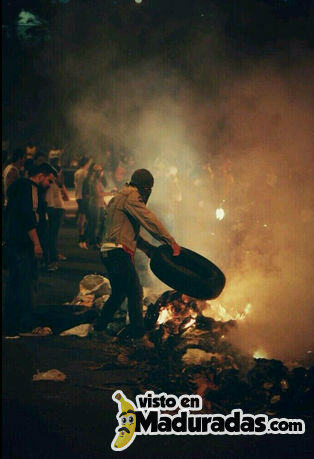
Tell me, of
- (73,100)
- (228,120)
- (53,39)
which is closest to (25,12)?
(53,39)

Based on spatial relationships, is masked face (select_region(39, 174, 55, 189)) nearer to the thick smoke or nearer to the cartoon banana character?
the thick smoke

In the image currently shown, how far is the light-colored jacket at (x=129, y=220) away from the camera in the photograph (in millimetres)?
8500

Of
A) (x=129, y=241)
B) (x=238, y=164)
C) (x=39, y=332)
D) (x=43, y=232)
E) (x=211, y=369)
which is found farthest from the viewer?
(x=238, y=164)

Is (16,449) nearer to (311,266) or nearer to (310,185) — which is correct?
(311,266)

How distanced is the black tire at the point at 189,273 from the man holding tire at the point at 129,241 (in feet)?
0.43

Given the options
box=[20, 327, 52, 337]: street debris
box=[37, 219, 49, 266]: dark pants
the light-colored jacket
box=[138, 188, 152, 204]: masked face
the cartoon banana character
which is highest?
box=[37, 219, 49, 266]: dark pants

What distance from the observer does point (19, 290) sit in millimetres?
9133

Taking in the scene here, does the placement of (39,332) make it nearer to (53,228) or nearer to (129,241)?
(129,241)

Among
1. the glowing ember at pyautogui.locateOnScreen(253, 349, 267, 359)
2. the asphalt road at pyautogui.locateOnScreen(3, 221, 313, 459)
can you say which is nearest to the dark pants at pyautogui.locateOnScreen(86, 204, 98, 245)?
the asphalt road at pyautogui.locateOnScreen(3, 221, 313, 459)

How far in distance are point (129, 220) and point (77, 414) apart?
8.91 ft

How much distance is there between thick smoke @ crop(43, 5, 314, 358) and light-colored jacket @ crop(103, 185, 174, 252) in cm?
138

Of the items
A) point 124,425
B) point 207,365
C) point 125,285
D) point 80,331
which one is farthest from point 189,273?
point 124,425

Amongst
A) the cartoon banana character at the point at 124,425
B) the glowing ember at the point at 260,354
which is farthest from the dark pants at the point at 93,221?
the cartoon banana character at the point at 124,425

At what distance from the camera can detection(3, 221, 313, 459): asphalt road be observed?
5.70 m
